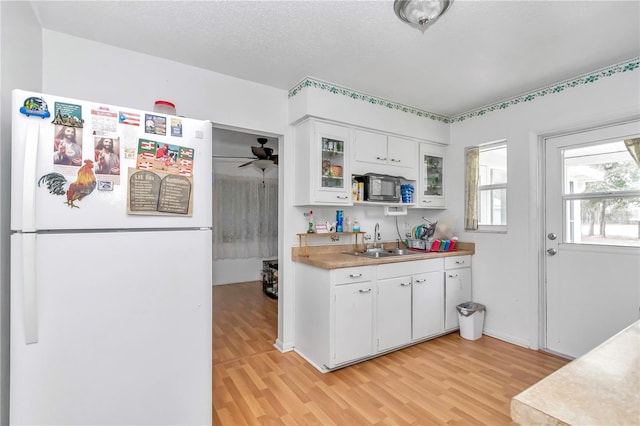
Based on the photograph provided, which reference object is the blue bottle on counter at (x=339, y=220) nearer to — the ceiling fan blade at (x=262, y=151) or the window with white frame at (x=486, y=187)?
the window with white frame at (x=486, y=187)

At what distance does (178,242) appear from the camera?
1.47 metres

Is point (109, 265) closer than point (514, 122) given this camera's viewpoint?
Yes

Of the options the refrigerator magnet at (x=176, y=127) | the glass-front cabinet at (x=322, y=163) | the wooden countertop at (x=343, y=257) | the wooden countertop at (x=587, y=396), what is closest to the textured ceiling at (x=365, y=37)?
the glass-front cabinet at (x=322, y=163)

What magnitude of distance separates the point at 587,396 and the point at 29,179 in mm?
1839

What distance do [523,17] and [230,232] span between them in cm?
503

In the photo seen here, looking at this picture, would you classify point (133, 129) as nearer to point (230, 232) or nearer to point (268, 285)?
point (268, 285)

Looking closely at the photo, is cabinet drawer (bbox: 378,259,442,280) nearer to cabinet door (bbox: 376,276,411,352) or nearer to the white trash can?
cabinet door (bbox: 376,276,411,352)

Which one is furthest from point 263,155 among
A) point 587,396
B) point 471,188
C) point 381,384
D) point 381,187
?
point 587,396

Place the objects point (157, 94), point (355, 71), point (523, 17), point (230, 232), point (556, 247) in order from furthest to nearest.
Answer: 1. point (230, 232)
2. point (556, 247)
3. point (355, 71)
4. point (157, 94)
5. point (523, 17)

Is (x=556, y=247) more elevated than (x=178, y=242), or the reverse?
(x=178, y=242)

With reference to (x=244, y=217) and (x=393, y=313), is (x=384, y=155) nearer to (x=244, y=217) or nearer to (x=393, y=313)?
(x=393, y=313)

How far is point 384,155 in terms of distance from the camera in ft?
10.2

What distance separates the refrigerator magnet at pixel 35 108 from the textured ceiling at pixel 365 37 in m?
0.91

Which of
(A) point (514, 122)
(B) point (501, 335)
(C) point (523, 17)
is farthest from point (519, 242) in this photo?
(C) point (523, 17)
